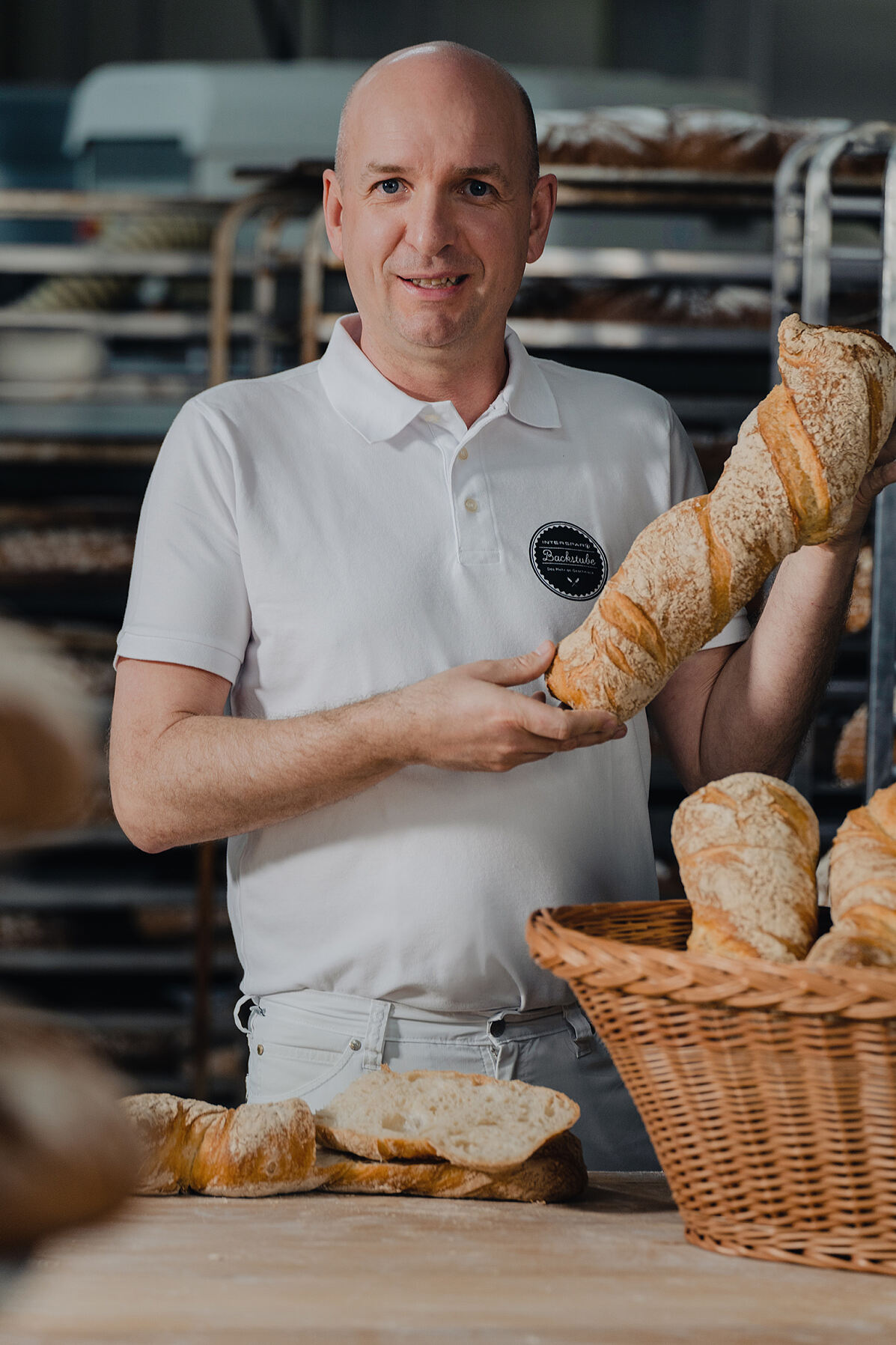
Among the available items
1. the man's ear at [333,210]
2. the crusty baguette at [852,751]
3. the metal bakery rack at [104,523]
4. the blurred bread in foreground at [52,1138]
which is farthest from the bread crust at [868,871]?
the metal bakery rack at [104,523]

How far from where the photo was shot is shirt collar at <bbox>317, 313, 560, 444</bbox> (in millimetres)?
1387

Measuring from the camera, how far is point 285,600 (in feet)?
4.30

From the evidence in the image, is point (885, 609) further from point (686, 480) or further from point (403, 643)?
point (403, 643)

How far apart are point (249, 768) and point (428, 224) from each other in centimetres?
57

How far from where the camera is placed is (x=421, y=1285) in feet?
2.72

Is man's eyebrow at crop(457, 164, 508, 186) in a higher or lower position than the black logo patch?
higher

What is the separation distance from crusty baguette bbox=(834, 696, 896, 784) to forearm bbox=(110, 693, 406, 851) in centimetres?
171

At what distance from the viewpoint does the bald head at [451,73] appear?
1335 mm

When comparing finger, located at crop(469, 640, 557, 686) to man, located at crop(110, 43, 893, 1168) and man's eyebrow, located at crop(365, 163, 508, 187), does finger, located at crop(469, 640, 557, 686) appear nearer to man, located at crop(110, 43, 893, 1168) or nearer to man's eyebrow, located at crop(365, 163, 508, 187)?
man, located at crop(110, 43, 893, 1168)

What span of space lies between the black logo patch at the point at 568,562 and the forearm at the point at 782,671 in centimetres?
18

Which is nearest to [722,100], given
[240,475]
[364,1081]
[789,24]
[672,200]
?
[672,200]

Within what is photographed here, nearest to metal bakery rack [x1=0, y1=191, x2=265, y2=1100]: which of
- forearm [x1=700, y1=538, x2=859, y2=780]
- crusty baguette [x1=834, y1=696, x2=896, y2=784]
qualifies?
crusty baguette [x1=834, y1=696, x2=896, y2=784]

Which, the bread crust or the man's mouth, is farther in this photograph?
the man's mouth

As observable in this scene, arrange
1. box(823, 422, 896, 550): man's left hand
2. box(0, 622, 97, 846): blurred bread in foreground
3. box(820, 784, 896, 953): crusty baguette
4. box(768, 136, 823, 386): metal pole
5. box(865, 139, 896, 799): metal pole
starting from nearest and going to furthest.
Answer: box(0, 622, 97, 846): blurred bread in foreground < box(820, 784, 896, 953): crusty baguette < box(823, 422, 896, 550): man's left hand < box(865, 139, 896, 799): metal pole < box(768, 136, 823, 386): metal pole
